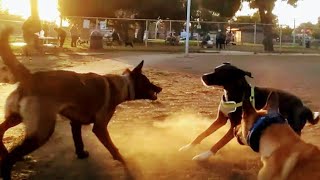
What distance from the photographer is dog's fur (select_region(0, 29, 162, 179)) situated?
5.73 metres

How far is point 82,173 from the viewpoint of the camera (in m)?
6.21

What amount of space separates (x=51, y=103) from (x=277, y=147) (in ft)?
8.68

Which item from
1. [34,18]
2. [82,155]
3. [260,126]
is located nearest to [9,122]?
[82,155]

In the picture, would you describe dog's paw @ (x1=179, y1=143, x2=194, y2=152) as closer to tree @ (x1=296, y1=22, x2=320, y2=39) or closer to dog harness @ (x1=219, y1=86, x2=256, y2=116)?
dog harness @ (x1=219, y1=86, x2=256, y2=116)

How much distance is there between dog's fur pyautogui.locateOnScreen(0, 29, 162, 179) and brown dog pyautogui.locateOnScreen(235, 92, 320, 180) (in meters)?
2.29

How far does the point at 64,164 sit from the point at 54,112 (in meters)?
0.97

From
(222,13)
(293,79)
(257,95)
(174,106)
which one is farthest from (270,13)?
(257,95)

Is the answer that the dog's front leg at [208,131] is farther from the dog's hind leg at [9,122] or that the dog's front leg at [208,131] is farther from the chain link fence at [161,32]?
the chain link fence at [161,32]

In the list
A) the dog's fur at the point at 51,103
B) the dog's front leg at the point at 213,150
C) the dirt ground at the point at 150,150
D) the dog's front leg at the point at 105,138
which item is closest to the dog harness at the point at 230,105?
the dog's front leg at the point at 213,150

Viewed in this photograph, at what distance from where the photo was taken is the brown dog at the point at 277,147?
13.8 ft

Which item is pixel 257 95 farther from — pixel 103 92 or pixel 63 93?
pixel 63 93

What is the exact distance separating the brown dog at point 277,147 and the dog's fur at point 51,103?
7.53 feet

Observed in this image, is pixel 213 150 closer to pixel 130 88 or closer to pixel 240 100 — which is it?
pixel 240 100

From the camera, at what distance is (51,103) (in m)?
5.84
